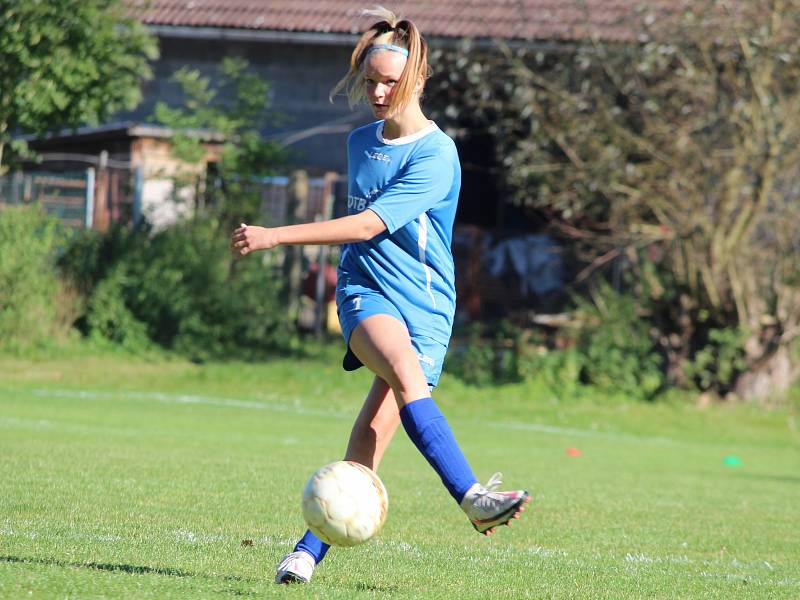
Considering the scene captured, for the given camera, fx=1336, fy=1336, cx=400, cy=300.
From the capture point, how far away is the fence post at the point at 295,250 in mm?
20375

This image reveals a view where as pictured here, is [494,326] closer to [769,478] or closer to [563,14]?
[563,14]

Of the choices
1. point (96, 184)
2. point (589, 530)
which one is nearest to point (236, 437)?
point (589, 530)

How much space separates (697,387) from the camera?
1828 cm

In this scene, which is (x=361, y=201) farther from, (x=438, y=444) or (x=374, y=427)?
(x=438, y=444)

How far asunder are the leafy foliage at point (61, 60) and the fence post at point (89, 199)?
1.81 metres

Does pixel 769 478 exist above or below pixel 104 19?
below

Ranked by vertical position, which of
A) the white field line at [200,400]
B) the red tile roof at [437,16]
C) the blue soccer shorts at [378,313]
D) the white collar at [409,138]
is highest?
the red tile roof at [437,16]

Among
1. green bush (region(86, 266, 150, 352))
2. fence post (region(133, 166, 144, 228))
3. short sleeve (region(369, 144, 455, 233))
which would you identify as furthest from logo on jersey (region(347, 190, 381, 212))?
fence post (region(133, 166, 144, 228))

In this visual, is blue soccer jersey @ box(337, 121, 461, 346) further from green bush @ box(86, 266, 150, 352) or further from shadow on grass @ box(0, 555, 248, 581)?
green bush @ box(86, 266, 150, 352)

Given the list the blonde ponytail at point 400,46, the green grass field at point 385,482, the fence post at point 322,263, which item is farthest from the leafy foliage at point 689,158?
the blonde ponytail at point 400,46

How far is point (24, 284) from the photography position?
1775 cm

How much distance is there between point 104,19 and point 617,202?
7.21m

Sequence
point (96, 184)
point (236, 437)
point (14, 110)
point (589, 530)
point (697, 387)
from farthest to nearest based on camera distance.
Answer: point (96, 184)
point (697, 387)
point (14, 110)
point (236, 437)
point (589, 530)

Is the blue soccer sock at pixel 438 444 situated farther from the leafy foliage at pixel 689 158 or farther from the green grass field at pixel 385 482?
the leafy foliage at pixel 689 158
